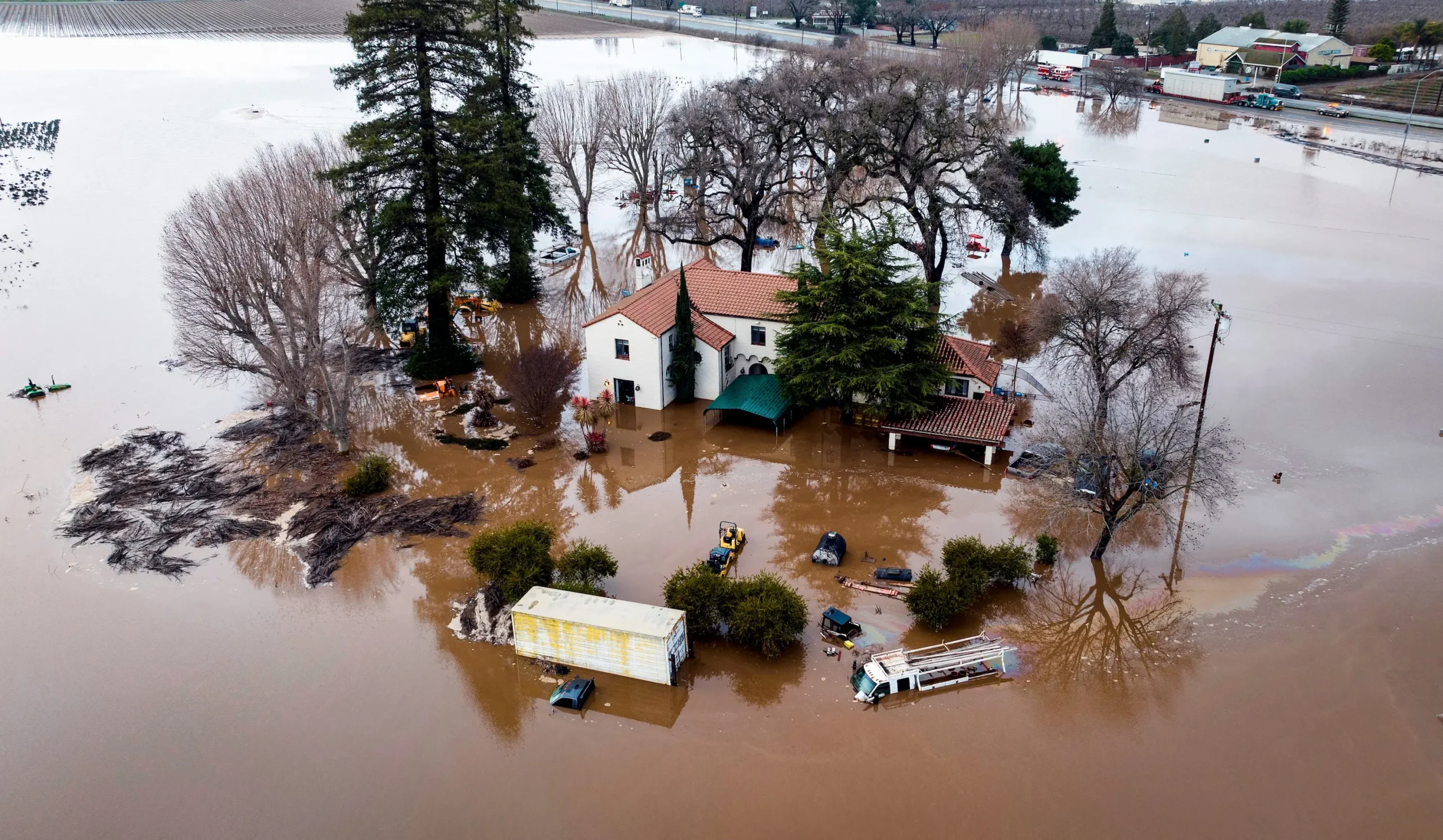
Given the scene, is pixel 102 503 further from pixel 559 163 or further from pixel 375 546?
pixel 559 163

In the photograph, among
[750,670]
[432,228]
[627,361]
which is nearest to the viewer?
[750,670]

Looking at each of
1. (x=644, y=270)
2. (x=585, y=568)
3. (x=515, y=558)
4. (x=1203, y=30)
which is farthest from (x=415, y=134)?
(x=1203, y=30)

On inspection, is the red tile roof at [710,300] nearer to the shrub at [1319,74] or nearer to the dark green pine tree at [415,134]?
the dark green pine tree at [415,134]

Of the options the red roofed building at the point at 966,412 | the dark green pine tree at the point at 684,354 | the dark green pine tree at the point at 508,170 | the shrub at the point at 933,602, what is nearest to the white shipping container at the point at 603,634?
the shrub at the point at 933,602

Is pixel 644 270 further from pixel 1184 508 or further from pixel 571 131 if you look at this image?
pixel 1184 508

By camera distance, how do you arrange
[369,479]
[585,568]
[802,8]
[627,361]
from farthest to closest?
[802,8]
[627,361]
[369,479]
[585,568]

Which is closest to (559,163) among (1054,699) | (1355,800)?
(1054,699)

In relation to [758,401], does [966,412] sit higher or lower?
higher
